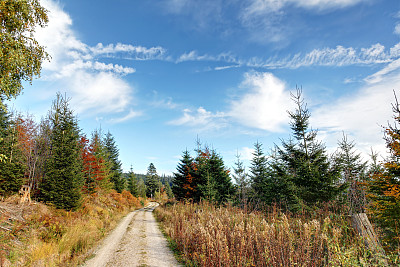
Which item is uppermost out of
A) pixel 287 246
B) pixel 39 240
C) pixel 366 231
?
pixel 366 231

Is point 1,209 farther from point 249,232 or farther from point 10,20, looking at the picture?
point 249,232

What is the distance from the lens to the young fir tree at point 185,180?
26234mm

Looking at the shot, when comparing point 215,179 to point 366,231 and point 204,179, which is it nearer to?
point 204,179

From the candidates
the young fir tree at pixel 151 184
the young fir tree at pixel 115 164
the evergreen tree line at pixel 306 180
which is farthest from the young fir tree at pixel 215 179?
the young fir tree at pixel 151 184

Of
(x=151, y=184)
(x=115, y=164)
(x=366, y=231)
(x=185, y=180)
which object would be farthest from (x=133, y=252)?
(x=151, y=184)

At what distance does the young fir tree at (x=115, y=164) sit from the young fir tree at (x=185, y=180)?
17.3 meters

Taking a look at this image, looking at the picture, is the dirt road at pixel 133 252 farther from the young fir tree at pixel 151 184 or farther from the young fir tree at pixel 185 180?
the young fir tree at pixel 151 184

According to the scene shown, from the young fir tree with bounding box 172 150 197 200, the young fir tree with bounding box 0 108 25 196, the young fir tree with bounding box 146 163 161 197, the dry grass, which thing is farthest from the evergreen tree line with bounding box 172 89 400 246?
the young fir tree with bounding box 146 163 161 197

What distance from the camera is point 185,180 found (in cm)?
2812

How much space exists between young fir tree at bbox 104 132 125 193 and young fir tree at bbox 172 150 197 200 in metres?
17.3

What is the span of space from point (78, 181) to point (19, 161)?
21.7ft

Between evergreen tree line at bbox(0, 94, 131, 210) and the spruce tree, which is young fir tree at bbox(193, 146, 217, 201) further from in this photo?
evergreen tree line at bbox(0, 94, 131, 210)

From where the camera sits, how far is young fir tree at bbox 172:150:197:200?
26.2 m

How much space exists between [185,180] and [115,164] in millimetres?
23034
